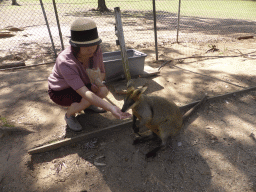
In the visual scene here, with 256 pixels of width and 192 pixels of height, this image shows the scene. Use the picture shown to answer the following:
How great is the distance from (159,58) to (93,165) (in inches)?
157

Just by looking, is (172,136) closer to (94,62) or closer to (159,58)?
(94,62)

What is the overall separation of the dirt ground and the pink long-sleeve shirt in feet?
2.26

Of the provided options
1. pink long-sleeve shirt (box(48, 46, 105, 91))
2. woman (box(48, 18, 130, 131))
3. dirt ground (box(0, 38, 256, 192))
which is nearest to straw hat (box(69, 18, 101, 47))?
woman (box(48, 18, 130, 131))

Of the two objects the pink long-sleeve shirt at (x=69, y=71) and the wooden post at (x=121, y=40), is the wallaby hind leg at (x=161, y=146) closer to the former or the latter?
the pink long-sleeve shirt at (x=69, y=71)

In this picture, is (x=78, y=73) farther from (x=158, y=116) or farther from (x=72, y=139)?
(x=158, y=116)

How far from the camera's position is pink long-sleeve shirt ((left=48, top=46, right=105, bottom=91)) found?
6.84ft

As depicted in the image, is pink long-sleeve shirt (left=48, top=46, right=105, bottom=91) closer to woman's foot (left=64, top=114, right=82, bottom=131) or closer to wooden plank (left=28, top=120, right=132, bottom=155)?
Answer: woman's foot (left=64, top=114, right=82, bottom=131)

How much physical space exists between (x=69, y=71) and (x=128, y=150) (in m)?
1.16

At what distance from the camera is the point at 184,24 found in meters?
10.6

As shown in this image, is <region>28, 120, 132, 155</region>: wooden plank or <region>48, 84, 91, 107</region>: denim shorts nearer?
<region>28, 120, 132, 155</region>: wooden plank

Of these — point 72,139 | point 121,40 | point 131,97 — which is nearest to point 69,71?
point 131,97

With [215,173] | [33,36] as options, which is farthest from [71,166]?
[33,36]

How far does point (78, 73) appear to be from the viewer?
218 centimetres

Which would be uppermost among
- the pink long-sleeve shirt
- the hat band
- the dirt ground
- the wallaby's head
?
the hat band
